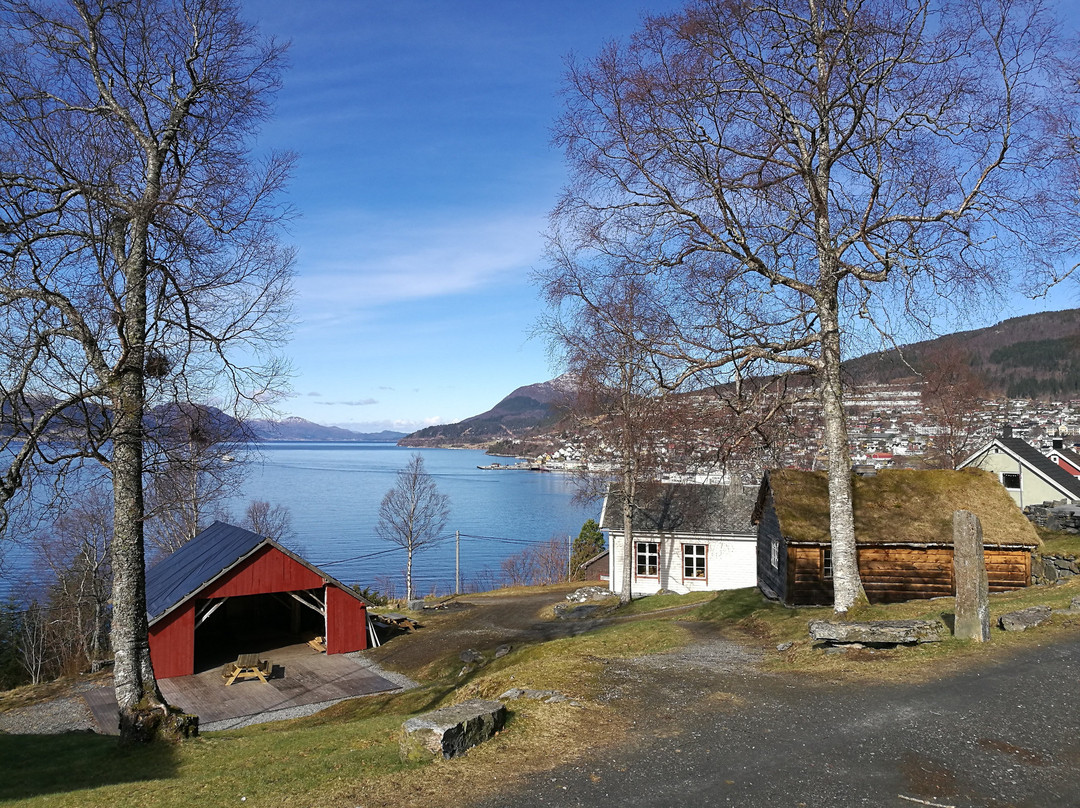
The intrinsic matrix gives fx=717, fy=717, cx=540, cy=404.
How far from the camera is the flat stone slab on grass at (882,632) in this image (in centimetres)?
1148

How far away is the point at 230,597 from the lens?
25797 mm

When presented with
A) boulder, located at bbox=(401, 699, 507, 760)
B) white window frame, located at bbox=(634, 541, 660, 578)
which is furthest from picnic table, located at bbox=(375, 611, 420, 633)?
boulder, located at bbox=(401, 699, 507, 760)

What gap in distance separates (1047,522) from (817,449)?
9.45 meters

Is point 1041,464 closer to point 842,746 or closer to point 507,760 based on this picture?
point 842,746

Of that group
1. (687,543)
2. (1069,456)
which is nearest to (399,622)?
(687,543)

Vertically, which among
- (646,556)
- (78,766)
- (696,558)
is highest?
(78,766)

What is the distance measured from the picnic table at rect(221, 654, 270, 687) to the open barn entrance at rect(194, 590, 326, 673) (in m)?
1.94

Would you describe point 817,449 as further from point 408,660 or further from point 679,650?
point 408,660

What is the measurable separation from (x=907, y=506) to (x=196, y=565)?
23583 mm

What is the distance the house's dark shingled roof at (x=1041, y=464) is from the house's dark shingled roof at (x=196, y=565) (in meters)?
42.1

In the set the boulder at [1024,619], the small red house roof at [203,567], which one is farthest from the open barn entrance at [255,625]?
the boulder at [1024,619]

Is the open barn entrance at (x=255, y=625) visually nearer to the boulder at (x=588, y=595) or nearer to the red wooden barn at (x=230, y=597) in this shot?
the red wooden barn at (x=230, y=597)

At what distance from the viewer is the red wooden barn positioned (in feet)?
74.8

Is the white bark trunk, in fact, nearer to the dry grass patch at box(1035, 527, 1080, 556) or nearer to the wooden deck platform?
the dry grass patch at box(1035, 527, 1080, 556)
